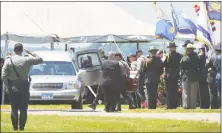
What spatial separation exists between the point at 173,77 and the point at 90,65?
7012 millimetres

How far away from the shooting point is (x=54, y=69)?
83.3 feet

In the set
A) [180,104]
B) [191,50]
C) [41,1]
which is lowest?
[180,104]

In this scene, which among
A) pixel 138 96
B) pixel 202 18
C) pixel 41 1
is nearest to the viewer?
pixel 138 96

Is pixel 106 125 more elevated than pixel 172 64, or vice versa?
pixel 172 64

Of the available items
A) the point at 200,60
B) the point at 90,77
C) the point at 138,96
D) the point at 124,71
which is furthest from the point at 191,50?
the point at 90,77

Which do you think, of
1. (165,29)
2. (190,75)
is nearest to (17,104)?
(190,75)

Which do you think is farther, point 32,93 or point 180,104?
point 180,104

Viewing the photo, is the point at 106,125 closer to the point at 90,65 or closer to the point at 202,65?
the point at 202,65

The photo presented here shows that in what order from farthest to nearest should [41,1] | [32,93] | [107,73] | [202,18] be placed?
1. [41,1]
2. [202,18]
3. [32,93]
4. [107,73]

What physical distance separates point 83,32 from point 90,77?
6969mm

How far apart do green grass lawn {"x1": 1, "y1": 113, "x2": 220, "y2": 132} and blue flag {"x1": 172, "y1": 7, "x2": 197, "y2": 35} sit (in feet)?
42.5

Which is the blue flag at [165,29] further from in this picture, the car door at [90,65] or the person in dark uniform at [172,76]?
the person in dark uniform at [172,76]

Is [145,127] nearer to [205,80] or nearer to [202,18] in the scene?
[205,80]

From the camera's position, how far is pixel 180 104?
25766 millimetres
